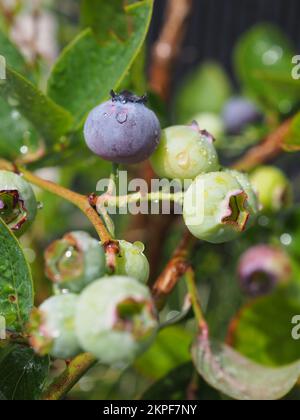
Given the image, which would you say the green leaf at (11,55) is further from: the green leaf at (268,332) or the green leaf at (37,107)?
the green leaf at (268,332)

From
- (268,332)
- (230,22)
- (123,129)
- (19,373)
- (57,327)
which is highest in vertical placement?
(123,129)

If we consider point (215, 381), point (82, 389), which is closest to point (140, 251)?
point (215, 381)

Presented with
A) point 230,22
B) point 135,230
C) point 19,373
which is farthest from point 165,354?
point 230,22

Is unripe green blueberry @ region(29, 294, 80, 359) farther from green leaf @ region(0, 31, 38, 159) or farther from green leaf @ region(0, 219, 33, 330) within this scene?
green leaf @ region(0, 31, 38, 159)

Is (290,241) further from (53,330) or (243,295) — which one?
(53,330)

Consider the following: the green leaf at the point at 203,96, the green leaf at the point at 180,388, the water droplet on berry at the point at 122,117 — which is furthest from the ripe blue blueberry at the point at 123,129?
the green leaf at the point at 203,96

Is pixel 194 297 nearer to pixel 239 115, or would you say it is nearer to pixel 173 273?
pixel 173 273

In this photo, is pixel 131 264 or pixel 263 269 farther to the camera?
pixel 263 269

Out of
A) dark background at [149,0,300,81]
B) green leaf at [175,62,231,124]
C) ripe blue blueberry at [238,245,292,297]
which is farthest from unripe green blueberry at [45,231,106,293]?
dark background at [149,0,300,81]
